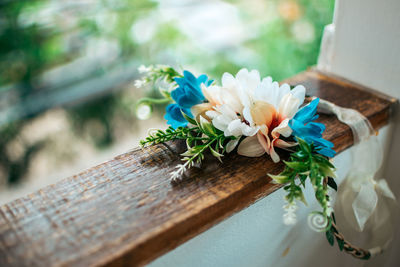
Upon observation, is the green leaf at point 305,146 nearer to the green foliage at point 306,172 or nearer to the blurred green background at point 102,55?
the green foliage at point 306,172

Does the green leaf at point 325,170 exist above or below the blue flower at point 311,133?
below

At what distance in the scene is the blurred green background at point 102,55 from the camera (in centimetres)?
149

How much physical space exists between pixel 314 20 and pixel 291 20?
0.13 m

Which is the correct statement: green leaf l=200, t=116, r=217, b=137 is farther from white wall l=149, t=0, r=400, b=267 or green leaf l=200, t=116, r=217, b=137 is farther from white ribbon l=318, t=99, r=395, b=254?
white ribbon l=318, t=99, r=395, b=254

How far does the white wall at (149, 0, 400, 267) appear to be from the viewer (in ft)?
1.63

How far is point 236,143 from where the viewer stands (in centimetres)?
51

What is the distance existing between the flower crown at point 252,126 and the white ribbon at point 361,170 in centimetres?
10

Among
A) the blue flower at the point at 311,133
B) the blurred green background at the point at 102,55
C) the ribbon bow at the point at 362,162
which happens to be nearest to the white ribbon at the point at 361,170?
the ribbon bow at the point at 362,162

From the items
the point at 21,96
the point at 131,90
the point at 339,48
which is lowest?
the point at 131,90

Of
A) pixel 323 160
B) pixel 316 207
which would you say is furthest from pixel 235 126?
pixel 316 207

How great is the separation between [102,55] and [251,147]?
4.50 ft

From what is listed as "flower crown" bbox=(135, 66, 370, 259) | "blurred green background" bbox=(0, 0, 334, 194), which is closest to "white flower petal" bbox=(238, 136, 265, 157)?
"flower crown" bbox=(135, 66, 370, 259)

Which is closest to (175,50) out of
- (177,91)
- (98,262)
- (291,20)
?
(291,20)

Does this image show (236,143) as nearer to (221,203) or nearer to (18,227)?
(221,203)
